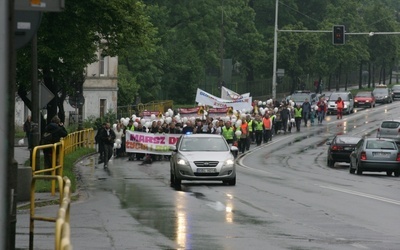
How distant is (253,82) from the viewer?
331 feet

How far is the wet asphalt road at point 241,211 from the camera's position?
52.3ft

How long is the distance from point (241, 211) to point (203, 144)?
9542 mm

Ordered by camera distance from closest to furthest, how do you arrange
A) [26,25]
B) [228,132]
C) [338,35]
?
[26,25] → [228,132] → [338,35]

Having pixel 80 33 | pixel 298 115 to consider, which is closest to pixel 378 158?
pixel 80 33

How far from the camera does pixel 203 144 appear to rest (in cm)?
3042

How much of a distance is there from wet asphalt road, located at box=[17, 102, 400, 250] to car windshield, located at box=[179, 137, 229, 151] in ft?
3.21

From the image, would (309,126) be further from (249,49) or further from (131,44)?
(131,44)

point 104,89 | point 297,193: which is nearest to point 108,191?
point 297,193

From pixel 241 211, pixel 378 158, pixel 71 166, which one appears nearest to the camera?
pixel 241 211

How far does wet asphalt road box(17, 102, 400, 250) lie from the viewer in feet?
52.3

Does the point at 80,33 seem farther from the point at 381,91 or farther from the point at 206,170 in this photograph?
the point at 381,91

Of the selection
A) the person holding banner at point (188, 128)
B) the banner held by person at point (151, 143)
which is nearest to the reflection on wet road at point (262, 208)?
the person holding banner at point (188, 128)

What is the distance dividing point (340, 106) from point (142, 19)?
144 feet

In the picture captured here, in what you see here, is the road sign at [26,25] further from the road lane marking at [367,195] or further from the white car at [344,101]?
the white car at [344,101]
